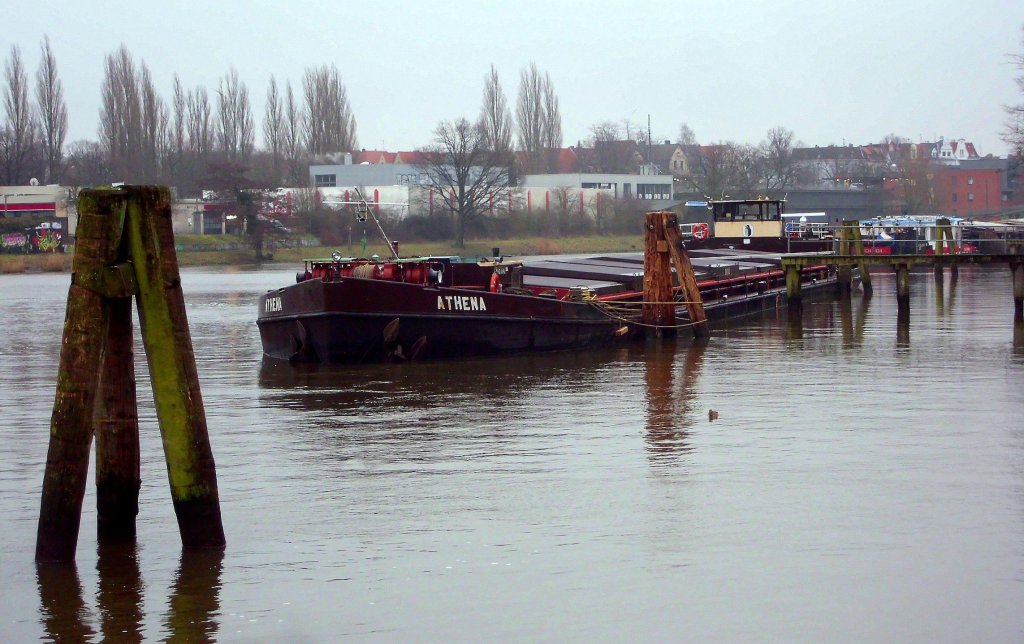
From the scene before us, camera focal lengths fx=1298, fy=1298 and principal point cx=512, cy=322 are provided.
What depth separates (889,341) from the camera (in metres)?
23.7

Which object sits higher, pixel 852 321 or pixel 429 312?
pixel 429 312

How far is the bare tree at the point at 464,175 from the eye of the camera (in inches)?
3206

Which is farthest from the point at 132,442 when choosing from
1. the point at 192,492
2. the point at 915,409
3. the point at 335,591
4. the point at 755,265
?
the point at 755,265

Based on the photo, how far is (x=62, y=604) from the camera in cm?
789

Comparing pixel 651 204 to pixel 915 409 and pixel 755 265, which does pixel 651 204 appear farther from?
pixel 915 409

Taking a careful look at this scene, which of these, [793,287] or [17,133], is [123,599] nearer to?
[793,287]

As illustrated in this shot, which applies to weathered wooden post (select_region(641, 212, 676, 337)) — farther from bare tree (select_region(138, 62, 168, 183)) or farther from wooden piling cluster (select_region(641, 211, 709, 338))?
bare tree (select_region(138, 62, 168, 183))

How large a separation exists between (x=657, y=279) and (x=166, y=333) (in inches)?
617

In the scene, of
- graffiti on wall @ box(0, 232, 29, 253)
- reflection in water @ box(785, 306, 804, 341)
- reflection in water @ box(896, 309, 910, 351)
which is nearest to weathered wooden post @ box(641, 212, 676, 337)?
reflection in water @ box(785, 306, 804, 341)

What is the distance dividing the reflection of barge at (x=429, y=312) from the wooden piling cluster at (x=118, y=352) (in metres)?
10.5

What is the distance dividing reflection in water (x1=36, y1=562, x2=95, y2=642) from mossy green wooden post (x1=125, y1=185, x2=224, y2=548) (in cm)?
95

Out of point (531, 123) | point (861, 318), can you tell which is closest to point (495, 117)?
point (531, 123)

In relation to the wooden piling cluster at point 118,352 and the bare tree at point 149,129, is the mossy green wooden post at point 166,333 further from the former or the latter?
the bare tree at point 149,129

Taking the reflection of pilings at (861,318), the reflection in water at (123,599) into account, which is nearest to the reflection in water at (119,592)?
the reflection in water at (123,599)
